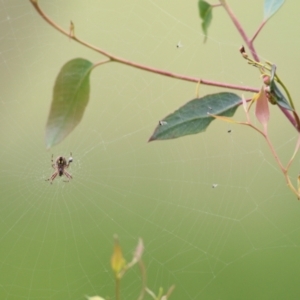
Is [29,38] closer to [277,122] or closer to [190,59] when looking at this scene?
[190,59]

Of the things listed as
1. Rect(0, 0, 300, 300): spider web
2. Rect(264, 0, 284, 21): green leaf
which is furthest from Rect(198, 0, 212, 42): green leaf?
Rect(0, 0, 300, 300): spider web

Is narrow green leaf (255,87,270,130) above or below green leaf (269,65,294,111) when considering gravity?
below

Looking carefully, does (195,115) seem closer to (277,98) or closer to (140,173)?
(277,98)

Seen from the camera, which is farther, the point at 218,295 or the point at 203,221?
the point at 218,295

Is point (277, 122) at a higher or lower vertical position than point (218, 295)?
higher

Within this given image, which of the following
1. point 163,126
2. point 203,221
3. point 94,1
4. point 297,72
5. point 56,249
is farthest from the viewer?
point 56,249

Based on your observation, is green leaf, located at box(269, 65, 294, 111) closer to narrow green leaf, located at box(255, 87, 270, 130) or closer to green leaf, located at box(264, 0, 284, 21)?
narrow green leaf, located at box(255, 87, 270, 130)

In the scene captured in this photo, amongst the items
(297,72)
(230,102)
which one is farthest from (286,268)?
(230,102)
